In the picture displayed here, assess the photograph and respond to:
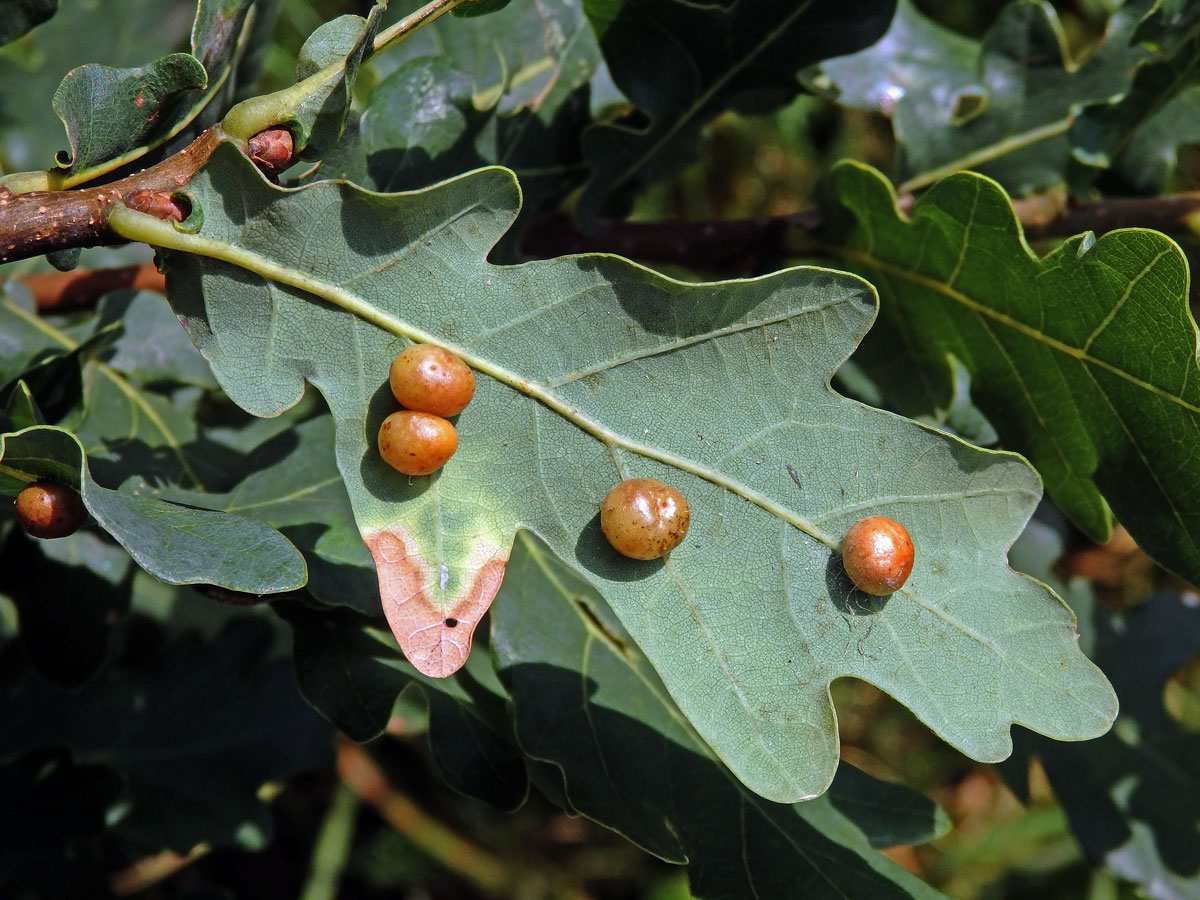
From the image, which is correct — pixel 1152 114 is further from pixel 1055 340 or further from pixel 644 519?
pixel 644 519

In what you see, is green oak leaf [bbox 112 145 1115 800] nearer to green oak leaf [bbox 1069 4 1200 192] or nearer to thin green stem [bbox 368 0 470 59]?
thin green stem [bbox 368 0 470 59]

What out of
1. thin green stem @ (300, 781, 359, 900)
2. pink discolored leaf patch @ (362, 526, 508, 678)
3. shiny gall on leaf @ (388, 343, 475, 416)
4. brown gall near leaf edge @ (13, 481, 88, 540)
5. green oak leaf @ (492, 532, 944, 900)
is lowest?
thin green stem @ (300, 781, 359, 900)

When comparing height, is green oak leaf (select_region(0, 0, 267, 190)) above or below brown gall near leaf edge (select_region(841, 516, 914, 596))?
above

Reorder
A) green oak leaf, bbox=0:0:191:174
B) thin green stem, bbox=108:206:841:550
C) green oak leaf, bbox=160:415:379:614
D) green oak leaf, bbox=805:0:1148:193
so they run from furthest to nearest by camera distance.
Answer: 1. green oak leaf, bbox=0:0:191:174
2. green oak leaf, bbox=805:0:1148:193
3. green oak leaf, bbox=160:415:379:614
4. thin green stem, bbox=108:206:841:550

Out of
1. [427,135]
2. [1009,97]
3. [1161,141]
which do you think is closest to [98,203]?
[427,135]

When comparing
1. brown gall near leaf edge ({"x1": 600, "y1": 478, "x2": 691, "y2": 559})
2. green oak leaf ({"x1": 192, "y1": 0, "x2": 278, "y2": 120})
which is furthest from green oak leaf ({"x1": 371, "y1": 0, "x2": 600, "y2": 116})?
brown gall near leaf edge ({"x1": 600, "y1": 478, "x2": 691, "y2": 559})
